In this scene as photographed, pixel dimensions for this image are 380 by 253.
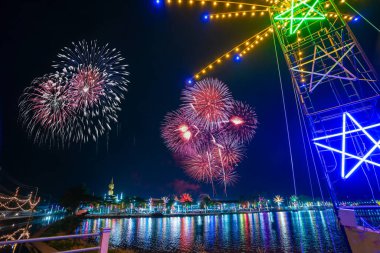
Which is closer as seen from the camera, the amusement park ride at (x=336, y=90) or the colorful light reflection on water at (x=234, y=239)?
the amusement park ride at (x=336, y=90)

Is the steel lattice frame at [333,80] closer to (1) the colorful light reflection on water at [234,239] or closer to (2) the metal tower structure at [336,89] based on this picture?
(2) the metal tower structure at [336,89]

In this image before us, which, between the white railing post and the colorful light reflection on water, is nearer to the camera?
the white railing post

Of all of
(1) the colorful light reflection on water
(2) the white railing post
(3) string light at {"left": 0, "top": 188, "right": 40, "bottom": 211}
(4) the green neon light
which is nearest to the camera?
(2) the white railing post

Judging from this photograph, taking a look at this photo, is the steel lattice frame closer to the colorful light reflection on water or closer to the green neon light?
the green neon light

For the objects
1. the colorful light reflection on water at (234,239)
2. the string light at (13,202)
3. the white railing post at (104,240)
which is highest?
the string light at (13,202)

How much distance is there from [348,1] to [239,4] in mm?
5162

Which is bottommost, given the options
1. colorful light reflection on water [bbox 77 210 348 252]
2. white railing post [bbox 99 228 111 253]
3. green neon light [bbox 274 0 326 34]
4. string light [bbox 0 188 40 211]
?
colorful light reflection on water [bbox 77 210 348 252]

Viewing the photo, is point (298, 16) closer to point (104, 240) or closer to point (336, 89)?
point (336, 89)

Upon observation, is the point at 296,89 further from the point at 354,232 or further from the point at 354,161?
the point at 354,232

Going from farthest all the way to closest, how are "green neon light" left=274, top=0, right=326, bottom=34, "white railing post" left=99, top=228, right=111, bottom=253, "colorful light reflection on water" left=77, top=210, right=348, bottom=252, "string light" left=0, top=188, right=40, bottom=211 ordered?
"string light" left=0, top=188, right=40, bottom=211, "colorful light reflection on water" left=77, top=210, right=348, bottom=252, "green neon light" left=274, top=0, right=326, bottom=34, "white railing post" left=99, top=228, right=111, bottom=253

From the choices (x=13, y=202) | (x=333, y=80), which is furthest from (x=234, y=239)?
(x=13, y=202)

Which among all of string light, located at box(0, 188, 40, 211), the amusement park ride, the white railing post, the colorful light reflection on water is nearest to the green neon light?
the amusement park ride

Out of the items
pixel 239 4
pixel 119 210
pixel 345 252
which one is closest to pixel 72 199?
pixel 119 210

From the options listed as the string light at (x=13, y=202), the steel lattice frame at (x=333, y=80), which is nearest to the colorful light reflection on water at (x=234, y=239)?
the string light at (x=13, y=202)
